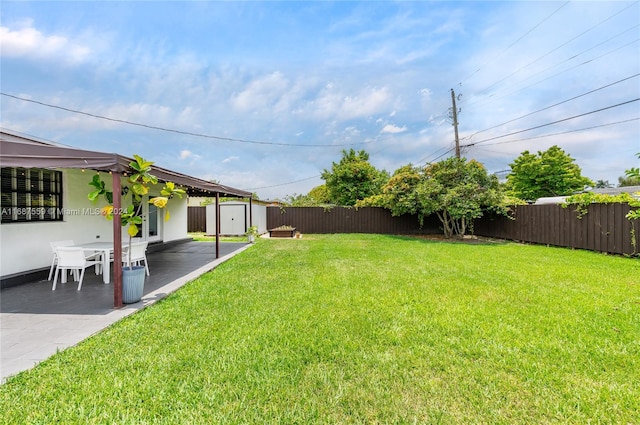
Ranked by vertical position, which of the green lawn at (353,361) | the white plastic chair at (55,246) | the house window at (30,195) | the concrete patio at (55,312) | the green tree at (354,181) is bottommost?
the green lawn at (353,361)

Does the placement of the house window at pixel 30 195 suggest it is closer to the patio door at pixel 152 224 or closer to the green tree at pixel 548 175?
the patio door at pixel 152 224

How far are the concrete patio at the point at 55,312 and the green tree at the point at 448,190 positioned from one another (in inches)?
371

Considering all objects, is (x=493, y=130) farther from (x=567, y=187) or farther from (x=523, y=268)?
(x=567, y=187)

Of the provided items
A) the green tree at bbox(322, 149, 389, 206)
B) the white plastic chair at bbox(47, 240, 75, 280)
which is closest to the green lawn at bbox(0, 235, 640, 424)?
the white plastic chair at bbox(47, 240, 75, 280)

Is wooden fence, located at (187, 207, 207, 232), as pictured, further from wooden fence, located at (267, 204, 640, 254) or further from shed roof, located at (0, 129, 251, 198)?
shed roof, located at (0, 129, 251, 198)

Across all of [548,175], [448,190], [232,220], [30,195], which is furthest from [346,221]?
[548,175]

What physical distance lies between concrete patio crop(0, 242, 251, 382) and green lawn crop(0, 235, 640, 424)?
258 mm

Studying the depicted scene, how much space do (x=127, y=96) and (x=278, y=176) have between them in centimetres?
2060

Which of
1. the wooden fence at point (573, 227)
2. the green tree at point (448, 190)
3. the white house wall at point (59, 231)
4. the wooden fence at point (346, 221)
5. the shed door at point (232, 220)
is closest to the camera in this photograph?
the white house wall at point (59, 231)

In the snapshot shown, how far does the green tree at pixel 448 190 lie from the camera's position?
1117 centimetres

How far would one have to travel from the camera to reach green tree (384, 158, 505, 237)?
11172 mm

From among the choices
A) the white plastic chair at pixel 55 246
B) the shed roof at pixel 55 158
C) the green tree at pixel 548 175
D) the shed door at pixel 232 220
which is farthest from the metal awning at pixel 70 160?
the green tree at pixel 548 175

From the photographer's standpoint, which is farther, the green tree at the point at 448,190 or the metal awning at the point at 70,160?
the green tree at the point at 448,190

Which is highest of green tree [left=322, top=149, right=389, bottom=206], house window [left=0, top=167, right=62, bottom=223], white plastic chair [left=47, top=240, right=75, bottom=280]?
green tree [left=322, top=149, right=389, bottom=206]
